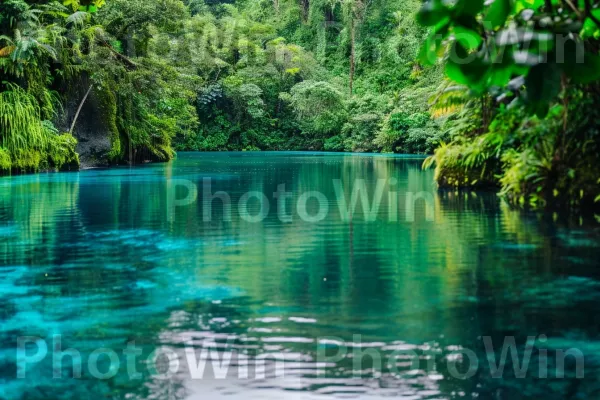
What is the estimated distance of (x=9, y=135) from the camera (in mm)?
18188

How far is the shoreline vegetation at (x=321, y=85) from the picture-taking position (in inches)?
41.5

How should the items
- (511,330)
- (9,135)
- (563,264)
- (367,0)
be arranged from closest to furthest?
(511,330) < (563,264) < (9,135) < (367,0)

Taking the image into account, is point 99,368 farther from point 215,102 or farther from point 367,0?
point 367,0

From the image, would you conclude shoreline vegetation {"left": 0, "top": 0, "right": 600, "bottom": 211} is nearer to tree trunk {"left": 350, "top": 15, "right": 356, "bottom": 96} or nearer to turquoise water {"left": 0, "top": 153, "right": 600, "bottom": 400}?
tree trunk {"left": 350, "top": 15, "right": 356, "bottom": 96}

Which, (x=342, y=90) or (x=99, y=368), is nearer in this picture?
(x=99, y=368)

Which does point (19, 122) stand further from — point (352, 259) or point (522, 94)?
point (522, 94)

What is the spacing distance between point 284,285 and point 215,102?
4260cm

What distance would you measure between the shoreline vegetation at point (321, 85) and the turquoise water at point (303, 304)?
51.2 inches

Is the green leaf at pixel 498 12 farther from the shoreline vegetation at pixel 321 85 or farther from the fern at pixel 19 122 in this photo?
the fern at pixel 19 122

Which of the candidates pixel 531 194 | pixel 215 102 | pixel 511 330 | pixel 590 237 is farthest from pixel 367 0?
pixel 511 330

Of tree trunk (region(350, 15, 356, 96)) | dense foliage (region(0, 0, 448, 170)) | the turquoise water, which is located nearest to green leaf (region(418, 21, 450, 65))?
the turquoise water

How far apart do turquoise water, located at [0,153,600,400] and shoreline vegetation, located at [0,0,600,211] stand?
1.30m

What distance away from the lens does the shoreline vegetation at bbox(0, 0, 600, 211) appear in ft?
3.46

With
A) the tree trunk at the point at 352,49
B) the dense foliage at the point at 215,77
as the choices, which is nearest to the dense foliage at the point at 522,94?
the dense foliage at the point at 215,77
